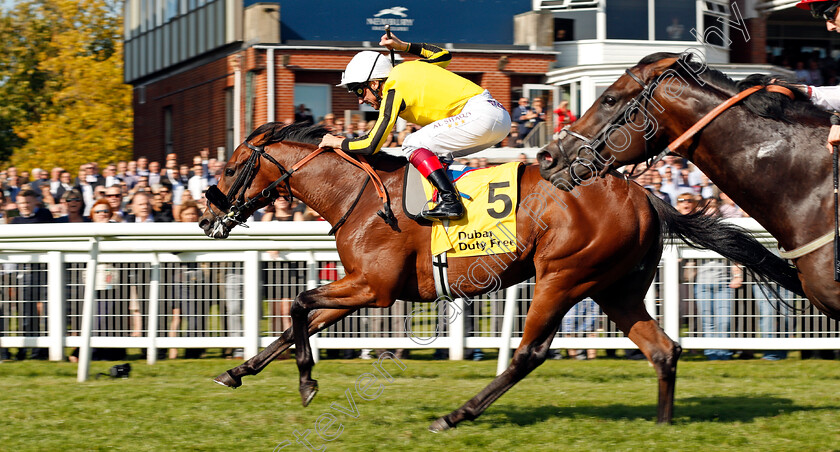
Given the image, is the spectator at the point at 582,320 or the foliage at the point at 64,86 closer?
the spectator at the point at 582,320

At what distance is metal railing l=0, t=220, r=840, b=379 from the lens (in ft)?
24.7

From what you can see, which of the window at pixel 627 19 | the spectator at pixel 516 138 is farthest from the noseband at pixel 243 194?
the window at pixel 627 19

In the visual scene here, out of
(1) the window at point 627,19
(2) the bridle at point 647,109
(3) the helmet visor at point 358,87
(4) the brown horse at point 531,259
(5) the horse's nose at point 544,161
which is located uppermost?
(1) the window at point 627,19

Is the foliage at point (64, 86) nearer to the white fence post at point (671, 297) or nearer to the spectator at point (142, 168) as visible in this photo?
the spectator at point (142, 168)

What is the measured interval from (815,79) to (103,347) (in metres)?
14.3

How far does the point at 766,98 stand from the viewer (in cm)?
431

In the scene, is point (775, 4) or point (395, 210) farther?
point (775, 4)

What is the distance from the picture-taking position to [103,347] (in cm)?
773

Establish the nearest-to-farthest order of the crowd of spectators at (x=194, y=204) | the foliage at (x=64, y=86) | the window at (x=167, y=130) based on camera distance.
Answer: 1. the crowd of spectators at (x=194, y=204)
2. the window at (x=167, y=130)
3. the foliage at (x=64, y=86)

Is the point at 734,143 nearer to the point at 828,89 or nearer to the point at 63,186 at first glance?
the point at 828,89

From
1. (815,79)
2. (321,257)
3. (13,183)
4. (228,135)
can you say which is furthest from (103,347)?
(815,79)

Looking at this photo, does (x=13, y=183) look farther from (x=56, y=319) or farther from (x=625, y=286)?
(x=625, y=286)

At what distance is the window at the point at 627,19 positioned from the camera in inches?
785

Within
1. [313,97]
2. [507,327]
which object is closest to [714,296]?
[507,327]
